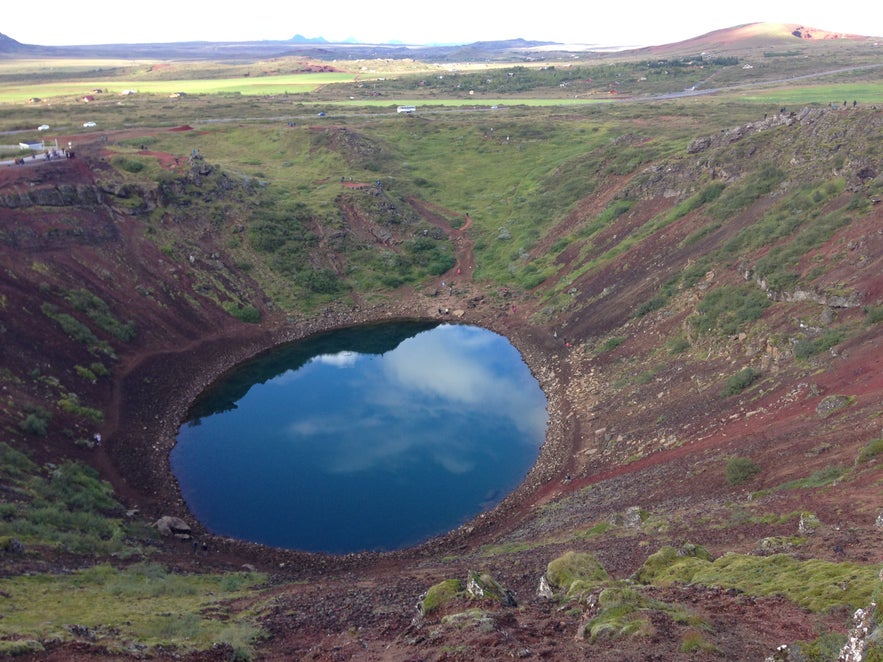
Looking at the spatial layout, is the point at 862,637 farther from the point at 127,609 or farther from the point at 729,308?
the point at 729,308

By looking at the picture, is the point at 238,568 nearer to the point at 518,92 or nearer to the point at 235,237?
the point at 235,237

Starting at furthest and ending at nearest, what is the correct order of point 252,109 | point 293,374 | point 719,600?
point 252,109 → point 293,374 → point 719,600

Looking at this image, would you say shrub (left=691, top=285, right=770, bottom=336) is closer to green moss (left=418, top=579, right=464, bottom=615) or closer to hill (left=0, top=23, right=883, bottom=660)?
hill (left=0, top=23, right=883, bottom=660)

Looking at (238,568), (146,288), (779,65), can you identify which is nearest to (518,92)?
(779,65)

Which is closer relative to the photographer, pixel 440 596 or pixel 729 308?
pixel 440 596

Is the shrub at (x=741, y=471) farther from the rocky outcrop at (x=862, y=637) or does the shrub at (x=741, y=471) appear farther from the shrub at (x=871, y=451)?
the rocky outcrop at (x=862, y=637)

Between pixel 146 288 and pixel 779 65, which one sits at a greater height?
pixel 779 65

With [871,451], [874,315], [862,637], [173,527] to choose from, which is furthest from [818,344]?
[173,527]

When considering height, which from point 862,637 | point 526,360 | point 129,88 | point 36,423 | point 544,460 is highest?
point 129,88
